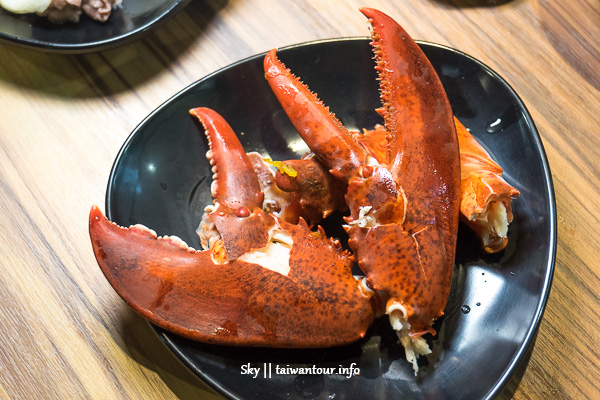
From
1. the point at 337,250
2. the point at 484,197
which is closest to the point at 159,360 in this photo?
the point at 337,250

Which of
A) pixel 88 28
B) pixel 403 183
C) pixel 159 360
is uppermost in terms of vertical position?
pixel 403 183

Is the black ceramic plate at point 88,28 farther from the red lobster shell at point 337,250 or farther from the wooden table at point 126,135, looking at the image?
the red lobster shell at point 337,250

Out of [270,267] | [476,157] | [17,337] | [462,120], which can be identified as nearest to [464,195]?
[476,157]

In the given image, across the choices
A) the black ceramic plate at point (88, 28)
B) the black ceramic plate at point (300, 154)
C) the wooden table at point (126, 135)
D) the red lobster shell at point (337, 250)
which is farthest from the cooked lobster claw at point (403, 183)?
the black ceramic plate at point (88, 28)

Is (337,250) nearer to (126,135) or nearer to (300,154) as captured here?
(300,154)

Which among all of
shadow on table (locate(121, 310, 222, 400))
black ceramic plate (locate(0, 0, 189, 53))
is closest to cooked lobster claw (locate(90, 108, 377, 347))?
shadow on table (locate(121, 310, 222, 400))

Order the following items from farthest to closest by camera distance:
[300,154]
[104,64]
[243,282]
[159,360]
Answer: [104,64] < [300,154] < [159,360] < [243,282]

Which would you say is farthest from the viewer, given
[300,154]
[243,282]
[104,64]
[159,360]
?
[104,64]
